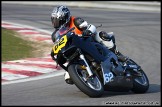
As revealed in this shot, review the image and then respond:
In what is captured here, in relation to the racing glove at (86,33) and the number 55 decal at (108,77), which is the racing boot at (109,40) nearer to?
the racing glove at (86,33)

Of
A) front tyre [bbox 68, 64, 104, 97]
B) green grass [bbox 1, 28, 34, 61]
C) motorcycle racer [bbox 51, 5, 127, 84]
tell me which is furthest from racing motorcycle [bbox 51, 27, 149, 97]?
green grass [bbox 1, 28, 34, 61]

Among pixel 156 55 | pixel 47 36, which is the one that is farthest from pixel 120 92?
pixel 47 36

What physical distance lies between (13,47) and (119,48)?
2.99 m

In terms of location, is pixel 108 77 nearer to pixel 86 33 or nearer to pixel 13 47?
pixel 86 33

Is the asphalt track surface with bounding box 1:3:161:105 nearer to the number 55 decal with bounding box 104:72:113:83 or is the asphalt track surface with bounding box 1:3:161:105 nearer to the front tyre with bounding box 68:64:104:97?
the front tyre with bounding box 68:64:104:97

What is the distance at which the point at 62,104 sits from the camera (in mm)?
8078

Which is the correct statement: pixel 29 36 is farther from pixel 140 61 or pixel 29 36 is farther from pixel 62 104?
pixel 62 104

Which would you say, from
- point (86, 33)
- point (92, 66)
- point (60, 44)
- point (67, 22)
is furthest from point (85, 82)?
point (67, 22)

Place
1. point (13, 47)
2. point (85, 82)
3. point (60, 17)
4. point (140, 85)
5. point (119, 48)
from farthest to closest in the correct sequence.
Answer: point (119, 48)
point (13, 47)
point (140, 85)
point (60, 17)
point (85, 82)

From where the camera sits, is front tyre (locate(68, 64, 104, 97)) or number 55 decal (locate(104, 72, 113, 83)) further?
number 55 decal (locate(104, 72, 113, 83))

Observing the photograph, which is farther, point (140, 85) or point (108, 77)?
point (140, 85)

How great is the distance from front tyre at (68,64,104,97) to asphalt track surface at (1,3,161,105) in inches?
4.9

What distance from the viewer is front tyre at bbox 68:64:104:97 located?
8.47m

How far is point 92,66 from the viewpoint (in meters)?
8.95
